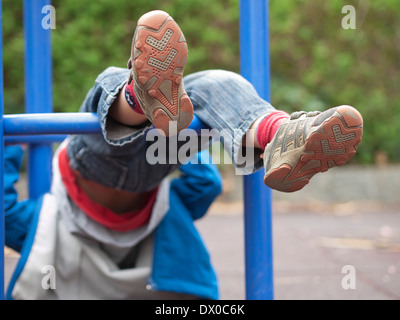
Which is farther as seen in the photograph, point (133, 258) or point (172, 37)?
point (133, 258)

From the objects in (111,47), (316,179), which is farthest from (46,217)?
(316,179)

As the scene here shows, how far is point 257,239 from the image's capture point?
763 millimetres

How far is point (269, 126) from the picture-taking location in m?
0.61

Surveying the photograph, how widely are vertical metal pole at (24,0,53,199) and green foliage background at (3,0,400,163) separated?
1708mm

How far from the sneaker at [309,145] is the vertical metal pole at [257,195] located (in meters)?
0.20

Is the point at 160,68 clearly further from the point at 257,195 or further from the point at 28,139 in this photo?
the point at 28,139

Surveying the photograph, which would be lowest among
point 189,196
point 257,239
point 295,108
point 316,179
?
point 257,239

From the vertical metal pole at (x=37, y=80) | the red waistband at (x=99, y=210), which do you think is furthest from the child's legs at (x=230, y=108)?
the vertical metal pole at (x=37, y=80)

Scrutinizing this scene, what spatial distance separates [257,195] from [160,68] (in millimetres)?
305

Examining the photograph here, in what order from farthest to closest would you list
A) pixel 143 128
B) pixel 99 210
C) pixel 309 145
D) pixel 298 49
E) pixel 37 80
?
pixel 298 49 < pixel 37 80 < pixel 99 210 < pixel 143 128 < pixel 309 145

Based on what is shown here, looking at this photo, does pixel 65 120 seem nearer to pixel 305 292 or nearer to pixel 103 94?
pixel 103 94

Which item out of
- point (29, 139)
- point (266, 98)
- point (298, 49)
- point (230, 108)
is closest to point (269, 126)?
point (230, 108)

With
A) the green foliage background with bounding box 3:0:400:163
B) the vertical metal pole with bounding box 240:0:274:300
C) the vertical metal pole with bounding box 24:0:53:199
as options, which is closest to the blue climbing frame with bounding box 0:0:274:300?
the vertical metal pole with bounding box 240:0:274:300
